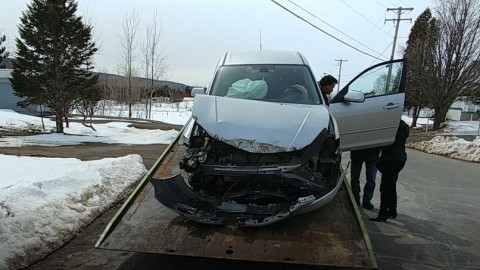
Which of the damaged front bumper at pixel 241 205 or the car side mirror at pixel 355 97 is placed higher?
the car side mirror at pixel 355 97

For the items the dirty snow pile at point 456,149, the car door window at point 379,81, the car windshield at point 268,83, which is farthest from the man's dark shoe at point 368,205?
the dirty snow pile at point 456,149

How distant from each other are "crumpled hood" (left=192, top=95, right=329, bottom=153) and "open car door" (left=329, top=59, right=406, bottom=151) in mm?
1513

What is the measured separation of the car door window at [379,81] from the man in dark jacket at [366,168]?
891 mm

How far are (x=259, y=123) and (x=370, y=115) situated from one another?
2.71 metres

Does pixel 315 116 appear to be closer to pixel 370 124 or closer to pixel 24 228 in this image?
pixel 370 124

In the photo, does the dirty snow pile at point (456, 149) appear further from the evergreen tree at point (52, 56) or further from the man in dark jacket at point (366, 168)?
the evergreen tree at point (52, 56)

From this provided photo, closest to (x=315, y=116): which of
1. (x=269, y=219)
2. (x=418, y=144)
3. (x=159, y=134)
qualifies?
(x=269, y=219)

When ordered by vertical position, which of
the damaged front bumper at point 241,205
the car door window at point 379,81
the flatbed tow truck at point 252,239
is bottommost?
the flatbed tow truck at point 252,239

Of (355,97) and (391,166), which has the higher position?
(355,97)

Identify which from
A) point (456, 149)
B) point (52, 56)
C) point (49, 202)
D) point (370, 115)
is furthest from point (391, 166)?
point (52, 56)

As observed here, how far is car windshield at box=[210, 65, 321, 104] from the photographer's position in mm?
5266

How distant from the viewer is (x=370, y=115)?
240 inches

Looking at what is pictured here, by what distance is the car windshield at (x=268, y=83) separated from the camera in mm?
5266

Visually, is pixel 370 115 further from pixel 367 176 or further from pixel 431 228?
pixel 431 228
